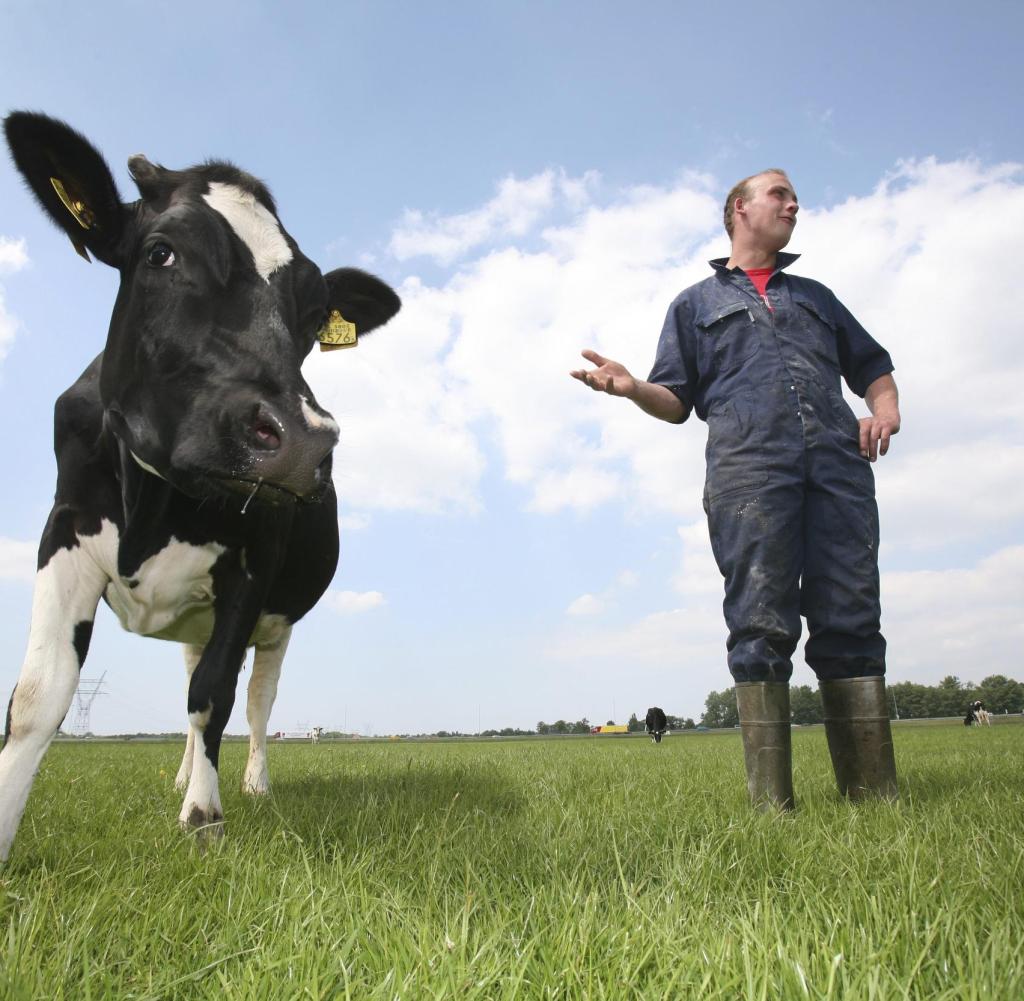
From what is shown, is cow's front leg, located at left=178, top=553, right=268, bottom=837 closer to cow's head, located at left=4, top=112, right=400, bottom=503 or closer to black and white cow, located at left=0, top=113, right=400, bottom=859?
black and white cow, located at left=0, top=113, right=400, bottom=859

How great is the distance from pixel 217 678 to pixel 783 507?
253 centimetres

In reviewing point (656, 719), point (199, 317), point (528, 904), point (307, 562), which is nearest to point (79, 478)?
point (199, 317)

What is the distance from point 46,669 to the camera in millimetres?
3102

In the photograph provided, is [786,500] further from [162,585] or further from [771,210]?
[162,585]

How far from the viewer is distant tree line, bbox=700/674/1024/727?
12300cm

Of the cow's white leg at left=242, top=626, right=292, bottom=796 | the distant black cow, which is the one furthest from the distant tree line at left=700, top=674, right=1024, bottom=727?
the cow's white leg at left=242, top=626, right=292, bottom=796

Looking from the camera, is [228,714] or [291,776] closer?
[228,714]

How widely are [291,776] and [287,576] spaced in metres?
1.95

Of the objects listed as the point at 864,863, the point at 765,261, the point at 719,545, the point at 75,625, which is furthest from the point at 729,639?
the point at 75,625

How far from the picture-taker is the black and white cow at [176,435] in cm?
284

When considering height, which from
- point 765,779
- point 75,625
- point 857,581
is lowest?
point 765,779

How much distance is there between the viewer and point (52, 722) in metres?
3.02

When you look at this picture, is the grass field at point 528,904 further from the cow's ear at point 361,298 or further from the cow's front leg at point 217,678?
the cow's ear at point 361,298

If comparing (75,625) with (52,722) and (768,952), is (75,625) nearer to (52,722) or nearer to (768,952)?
(52,722)
